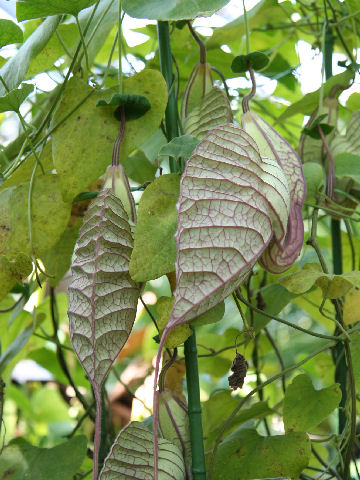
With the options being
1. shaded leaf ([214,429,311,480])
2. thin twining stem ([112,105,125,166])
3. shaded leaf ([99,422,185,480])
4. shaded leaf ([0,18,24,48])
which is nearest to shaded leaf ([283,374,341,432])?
shaded leaf ([214,429,311,480])

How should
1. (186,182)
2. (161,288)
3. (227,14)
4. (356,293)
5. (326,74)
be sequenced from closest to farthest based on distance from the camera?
1. (186,182)
2. (356,293)
3. (326,74)
4. (227,14)
5. (161,288)

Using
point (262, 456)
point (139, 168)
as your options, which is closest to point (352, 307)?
point (262, 456)

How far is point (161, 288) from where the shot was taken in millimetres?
1282

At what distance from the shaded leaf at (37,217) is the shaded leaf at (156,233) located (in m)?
0.11

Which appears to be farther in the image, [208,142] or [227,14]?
[227,14]

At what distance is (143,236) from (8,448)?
310 millimetres

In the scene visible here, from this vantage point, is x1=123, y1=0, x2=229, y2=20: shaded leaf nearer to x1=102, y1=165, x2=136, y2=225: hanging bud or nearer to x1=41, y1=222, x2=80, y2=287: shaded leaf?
x1=102, y1=165, x2=136, y2=225: hanging bud

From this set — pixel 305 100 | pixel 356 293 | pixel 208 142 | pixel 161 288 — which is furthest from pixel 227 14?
pixel 208 142

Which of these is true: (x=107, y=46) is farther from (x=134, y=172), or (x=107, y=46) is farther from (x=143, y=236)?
(x=143, y=236)

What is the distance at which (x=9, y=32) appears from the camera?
47 cm

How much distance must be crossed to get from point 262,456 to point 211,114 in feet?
0.90

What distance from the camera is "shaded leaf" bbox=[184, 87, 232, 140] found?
443mm

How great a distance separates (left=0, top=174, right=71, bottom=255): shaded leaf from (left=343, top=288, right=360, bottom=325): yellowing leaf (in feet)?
0.83

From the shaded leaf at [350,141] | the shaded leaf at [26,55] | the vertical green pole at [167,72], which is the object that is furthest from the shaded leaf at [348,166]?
the shaded leaf at [26,55]
